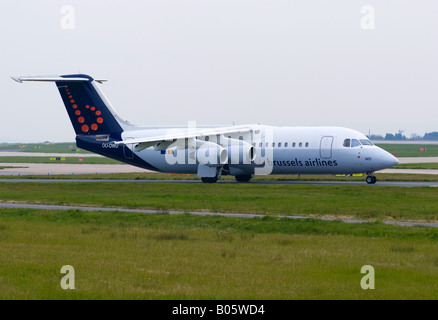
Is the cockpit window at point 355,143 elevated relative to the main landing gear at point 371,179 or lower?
elevated

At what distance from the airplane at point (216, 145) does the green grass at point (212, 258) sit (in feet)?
68.6

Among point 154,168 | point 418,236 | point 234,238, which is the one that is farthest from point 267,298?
point 154,168

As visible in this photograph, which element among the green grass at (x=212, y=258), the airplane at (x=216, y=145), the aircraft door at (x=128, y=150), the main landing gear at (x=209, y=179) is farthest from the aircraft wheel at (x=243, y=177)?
the green grass at (x=212, y=258)

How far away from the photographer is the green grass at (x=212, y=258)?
14828 millimetres

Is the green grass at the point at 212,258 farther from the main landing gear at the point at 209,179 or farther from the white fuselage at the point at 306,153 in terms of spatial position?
the main landing gear at the point at 209,179

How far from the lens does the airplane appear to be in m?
47.4

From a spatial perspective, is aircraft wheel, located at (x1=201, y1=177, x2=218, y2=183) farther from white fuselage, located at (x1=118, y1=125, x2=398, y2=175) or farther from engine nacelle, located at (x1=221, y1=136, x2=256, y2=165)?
engine nacelle, located at (x1=221, y1=136, x2=256, y2=165)

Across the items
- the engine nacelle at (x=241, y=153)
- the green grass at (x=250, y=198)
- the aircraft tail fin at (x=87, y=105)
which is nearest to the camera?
the green grass at (x=250, y=198)

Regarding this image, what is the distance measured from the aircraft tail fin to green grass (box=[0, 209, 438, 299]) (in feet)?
81.4

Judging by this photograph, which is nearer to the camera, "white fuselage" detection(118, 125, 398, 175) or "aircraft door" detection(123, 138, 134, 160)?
"white fuselage" detection(118, 125, 398, 175)

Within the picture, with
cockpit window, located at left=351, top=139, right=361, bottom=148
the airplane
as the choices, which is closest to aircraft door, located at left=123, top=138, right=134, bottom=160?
the airplane

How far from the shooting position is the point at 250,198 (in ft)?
119

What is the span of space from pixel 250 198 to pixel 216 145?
46.2 feet
